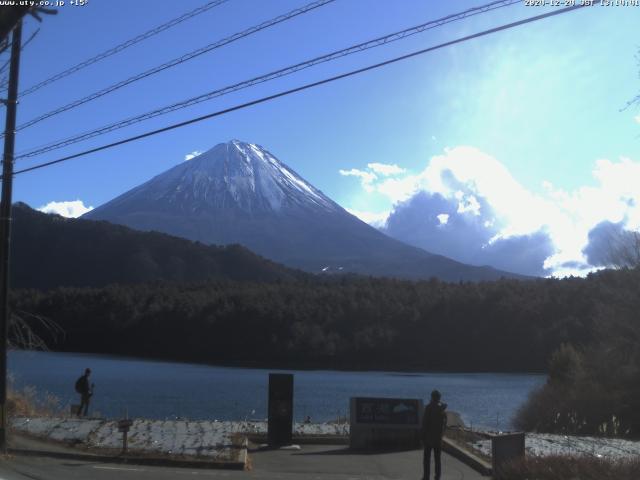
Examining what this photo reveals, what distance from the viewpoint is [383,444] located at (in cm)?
1572

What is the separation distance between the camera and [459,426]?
18328mm

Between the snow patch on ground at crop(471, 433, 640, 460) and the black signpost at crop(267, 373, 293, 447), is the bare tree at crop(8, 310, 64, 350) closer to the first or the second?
the black signpost at crop(267, 373, 293, 447)

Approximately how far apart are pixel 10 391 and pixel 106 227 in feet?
346

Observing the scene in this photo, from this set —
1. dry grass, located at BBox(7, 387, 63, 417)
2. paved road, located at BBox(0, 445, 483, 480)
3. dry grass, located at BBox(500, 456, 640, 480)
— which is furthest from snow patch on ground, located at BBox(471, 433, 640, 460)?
dry grass, located at BBox(7, 387, 63, 417)

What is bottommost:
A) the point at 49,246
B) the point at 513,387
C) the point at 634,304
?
the point at 513,387

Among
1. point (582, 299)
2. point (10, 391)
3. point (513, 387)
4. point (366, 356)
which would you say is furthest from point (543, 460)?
point (366, 356)

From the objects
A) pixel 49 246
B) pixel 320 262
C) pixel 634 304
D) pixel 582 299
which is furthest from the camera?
pixel 320 262

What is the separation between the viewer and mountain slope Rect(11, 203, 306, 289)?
369ft

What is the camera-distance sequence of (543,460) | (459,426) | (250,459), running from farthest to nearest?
(459,426) → (250,459) → (543,460)

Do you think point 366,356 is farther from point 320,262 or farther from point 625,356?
point 320,262

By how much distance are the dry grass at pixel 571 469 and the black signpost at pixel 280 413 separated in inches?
205

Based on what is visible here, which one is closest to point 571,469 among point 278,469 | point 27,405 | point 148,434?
point 278,469

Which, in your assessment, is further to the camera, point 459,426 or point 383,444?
point 459,426

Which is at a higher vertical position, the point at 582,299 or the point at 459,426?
the point at 582,299
